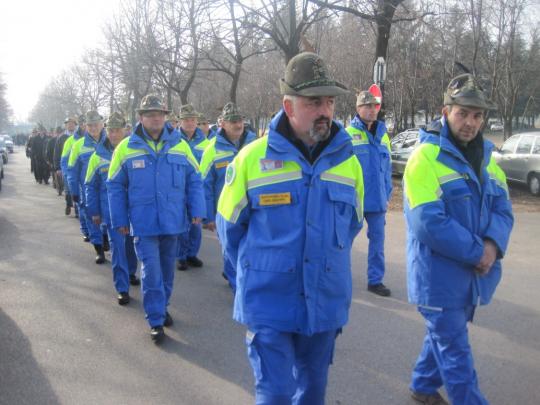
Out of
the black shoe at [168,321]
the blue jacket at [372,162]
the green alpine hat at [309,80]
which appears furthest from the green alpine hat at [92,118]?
the green alpine hat at [309,80]

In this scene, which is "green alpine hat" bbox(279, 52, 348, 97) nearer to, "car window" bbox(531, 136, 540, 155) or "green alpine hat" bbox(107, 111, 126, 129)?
"green alpine hat" bbox(107, 111, 126, 129)

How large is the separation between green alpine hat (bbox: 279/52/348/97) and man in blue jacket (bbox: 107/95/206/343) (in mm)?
2436

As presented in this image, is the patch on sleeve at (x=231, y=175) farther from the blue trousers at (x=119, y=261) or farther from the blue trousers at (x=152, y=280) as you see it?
the blue trousers at (x=119, y=261)

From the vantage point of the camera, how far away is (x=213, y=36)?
51.7ft

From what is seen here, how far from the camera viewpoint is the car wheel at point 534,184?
14.1 m

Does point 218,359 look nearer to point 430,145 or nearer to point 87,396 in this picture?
point 87,396

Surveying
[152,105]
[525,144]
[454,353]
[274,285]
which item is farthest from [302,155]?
[525,144]

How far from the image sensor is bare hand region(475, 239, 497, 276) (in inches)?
118

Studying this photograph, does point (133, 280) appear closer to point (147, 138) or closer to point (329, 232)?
point (147, 138)

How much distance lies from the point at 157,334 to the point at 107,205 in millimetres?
2300

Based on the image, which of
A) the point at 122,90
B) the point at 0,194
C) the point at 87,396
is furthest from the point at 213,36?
the point at 122,90

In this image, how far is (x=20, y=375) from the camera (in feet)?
13.3

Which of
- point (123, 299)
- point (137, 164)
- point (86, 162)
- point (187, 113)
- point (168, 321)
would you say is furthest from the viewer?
point (187, 113)

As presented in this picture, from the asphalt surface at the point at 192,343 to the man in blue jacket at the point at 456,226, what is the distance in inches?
31.7
